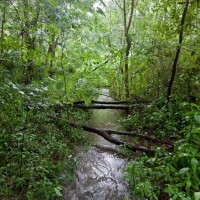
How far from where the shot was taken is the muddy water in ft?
13.1

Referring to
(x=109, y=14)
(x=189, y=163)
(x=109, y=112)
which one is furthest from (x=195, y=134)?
(x=109, y=14)

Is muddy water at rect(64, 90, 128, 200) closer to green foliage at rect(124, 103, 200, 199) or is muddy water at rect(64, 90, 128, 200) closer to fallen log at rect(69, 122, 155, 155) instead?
fallen log at rect(69, 122, 155, 155)

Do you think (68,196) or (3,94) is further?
(3,94)

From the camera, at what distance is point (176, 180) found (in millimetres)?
3533

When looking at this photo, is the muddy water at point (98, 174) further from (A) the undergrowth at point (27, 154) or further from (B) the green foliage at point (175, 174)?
(B) the green foliage at point (175, 174)

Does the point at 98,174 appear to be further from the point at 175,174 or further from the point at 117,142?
the point at 175,174

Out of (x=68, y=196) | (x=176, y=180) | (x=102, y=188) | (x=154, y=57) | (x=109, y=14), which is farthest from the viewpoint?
(x=109, y=14)

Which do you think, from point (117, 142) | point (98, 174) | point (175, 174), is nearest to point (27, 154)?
point (98, 174)

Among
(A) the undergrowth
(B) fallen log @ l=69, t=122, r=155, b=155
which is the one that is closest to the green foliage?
(B) fallen log @ l=69, t=122, r=155, b=155

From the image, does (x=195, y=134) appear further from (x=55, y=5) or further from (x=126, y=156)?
(x=55, y=5)

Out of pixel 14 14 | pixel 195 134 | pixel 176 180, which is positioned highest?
pixel 14 14

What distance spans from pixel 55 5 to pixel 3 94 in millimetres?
2431

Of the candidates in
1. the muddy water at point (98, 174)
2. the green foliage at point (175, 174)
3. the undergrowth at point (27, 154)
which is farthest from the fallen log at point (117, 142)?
the undergrowth at point (27, 154)

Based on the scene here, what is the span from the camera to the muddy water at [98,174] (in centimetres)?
401
